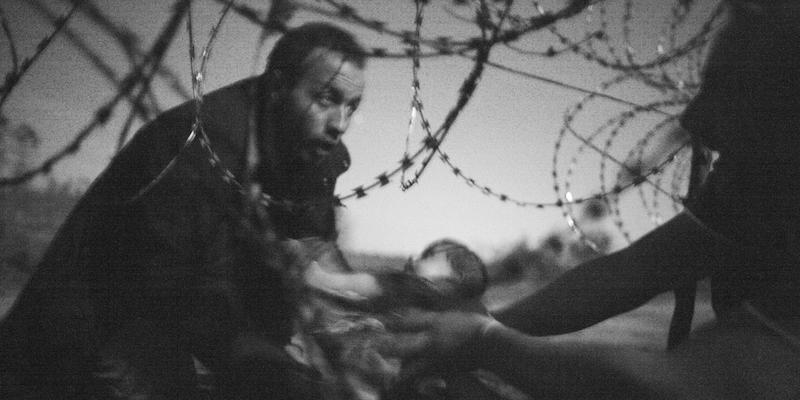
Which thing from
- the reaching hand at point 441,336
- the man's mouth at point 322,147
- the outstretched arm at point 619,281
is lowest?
the outstretched arm at point 619,281

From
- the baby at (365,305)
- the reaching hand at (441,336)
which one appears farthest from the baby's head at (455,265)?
the reaching hand at (441,336)

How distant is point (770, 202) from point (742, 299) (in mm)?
338

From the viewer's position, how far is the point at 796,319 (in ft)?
4.38

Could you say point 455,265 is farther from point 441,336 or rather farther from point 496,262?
point 441,336

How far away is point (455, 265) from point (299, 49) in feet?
4.26

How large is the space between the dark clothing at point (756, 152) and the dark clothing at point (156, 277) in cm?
148

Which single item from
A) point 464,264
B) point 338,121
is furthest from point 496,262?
point 338,121

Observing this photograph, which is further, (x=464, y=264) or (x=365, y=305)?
(x=464, y=264)

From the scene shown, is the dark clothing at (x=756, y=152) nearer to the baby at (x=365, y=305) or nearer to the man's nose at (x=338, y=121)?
the baby at (x=365, y=305)

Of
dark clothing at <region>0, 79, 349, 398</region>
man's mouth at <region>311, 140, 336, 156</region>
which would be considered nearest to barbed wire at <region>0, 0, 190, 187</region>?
dark clothing at <region>0, 79, 349, 398</region>

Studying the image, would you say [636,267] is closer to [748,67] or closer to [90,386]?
[748,67]

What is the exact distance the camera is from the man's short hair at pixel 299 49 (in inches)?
95.3

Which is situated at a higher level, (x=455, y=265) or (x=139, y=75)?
(x=139, y=75)

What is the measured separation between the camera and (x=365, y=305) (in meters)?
1.86
